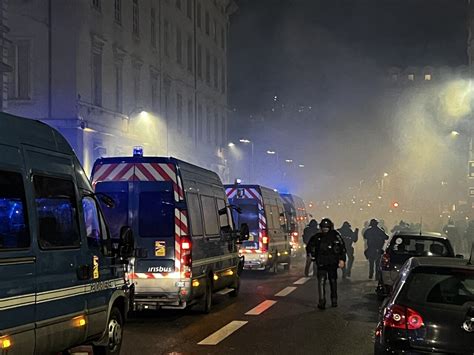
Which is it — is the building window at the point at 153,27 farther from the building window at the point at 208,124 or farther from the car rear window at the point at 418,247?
the car rear window at the point at 418,247

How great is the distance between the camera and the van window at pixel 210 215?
13484mm

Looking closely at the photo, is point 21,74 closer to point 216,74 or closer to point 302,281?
point 302,281

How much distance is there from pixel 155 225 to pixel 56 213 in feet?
15.8

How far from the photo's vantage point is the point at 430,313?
6578mm

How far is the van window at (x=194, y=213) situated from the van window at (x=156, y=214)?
1.18 feet

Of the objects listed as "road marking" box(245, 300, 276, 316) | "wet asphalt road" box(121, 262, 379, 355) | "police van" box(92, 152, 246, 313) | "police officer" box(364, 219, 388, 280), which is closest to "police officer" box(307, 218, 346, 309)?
"wet asphalt road" box(121, 262, 379, 355)

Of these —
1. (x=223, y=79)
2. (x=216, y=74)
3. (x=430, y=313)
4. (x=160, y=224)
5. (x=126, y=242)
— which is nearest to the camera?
(x=430, y=313)

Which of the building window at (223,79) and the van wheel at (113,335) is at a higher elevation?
the building window at (223,79)

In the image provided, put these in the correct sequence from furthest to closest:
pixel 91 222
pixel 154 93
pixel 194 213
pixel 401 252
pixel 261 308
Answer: pixel 154 93 < pixel 401 252 < pixel 261 308 < pixel 194 213 < pixel 91 222

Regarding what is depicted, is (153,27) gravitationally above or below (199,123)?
above

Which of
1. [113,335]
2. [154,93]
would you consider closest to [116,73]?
[154,93]

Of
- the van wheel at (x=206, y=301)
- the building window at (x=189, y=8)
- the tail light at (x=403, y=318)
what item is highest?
the building window at (x=189, y=8)

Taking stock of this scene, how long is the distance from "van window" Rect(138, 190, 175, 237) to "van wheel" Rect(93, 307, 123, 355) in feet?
10.0

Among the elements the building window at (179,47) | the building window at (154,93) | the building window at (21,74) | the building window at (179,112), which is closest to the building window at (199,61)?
the building window at (179,47)
